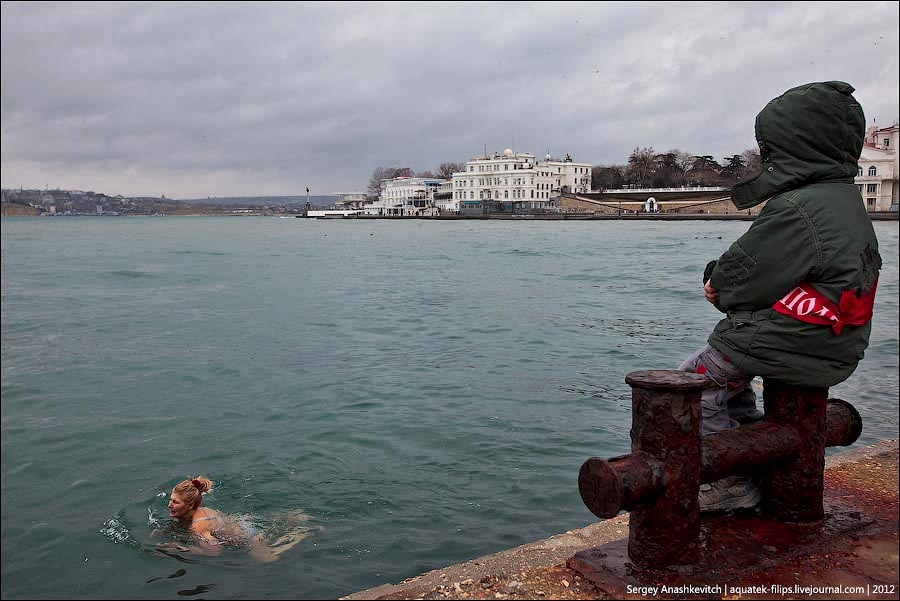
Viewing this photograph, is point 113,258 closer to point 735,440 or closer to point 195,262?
point 195,262

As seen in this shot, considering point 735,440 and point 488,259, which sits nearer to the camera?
point 735,440

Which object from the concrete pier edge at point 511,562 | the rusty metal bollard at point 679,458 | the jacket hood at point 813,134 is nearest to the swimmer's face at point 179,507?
the concrete pier edge at point 511,562

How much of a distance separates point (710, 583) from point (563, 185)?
160420mm

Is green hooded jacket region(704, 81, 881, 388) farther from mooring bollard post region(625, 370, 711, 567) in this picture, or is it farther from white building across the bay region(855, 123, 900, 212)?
white building across the bay region(855, 123, 900, 212)

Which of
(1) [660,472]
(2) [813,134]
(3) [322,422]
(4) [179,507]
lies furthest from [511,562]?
(3) [322,422]

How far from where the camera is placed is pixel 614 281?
27.7 meters

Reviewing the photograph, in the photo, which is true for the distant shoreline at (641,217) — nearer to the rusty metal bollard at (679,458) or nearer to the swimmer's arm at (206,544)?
the rusty metal bollard at (679,458)

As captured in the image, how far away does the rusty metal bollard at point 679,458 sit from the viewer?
10.5 feet

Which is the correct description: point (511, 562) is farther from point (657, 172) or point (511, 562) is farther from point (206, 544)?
point (657, 172)

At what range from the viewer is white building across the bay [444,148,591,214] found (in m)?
147

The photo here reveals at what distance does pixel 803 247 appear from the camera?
3.40 meters

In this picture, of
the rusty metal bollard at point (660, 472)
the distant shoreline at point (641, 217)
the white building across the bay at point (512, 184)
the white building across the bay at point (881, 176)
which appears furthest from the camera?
the white building across the bay at point (512, 184)

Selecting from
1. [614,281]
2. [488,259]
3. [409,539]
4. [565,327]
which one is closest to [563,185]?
[488,259]

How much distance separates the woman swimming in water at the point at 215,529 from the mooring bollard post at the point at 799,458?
374cm
